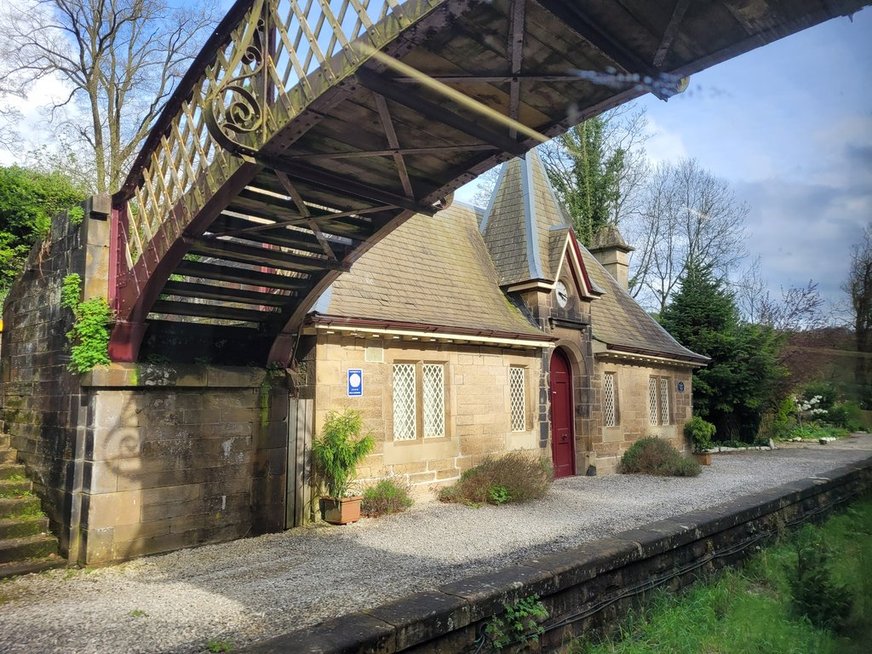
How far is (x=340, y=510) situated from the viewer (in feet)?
27.6

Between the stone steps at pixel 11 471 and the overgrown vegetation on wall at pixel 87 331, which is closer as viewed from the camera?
the overgrown vegetation on wall at pixel 87 331

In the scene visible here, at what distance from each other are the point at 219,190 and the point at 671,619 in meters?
5.63

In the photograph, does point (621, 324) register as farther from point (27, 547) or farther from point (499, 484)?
point (27, 547)

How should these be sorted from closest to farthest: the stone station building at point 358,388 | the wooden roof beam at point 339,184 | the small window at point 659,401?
the wooden roof beam at point 339,184 < the stone station building at point 358,388 < the small window at point 659,401

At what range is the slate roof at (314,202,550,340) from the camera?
10000 millimetres

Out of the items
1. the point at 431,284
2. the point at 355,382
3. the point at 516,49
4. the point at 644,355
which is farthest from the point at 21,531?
the point at 644,355

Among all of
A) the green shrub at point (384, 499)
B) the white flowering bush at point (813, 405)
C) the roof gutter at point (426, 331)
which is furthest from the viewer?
the green shrub at point (384, 499)

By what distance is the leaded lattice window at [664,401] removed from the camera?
17.5m

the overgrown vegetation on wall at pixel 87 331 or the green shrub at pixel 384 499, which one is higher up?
the overgrown vegetation on wall at pixel 87 331

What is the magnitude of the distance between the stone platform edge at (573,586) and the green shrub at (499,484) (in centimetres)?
331

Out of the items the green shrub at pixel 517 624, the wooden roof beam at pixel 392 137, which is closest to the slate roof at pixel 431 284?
the wooden roof beam at pixel 392 137

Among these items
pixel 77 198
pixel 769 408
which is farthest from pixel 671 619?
pixel 769 408

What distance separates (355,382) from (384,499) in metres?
1.79

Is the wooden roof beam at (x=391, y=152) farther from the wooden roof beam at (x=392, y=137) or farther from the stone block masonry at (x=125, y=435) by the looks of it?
the stone block masonry at (x=125, y=435)
